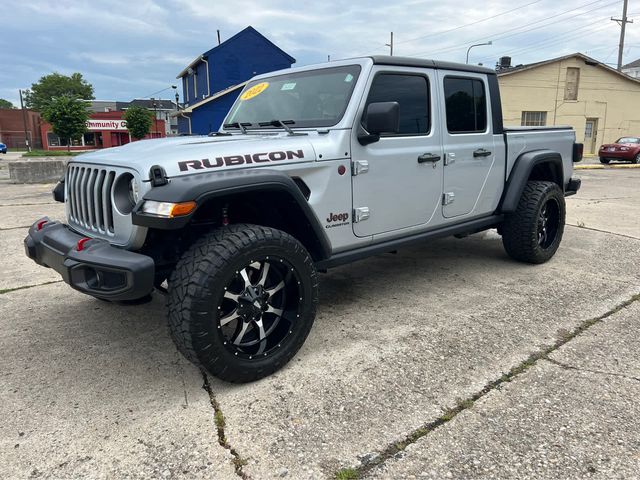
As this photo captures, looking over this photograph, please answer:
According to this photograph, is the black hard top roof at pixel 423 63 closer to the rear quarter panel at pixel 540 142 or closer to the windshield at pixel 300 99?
the windshield at pixel 300 99

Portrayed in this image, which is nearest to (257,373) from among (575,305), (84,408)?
(84,408)

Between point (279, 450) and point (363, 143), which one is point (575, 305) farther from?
point (279, 450)

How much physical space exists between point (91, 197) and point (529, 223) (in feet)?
12.5

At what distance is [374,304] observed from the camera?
13.1 ft

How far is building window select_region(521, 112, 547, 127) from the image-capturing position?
2675 centimetres

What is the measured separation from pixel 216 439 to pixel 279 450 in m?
0.31

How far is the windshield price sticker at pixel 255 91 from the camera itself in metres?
4.02

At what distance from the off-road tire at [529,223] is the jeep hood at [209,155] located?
2599 mm

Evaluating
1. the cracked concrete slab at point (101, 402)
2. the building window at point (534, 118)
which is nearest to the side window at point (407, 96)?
the cracked concrete slab at point (101, 402)

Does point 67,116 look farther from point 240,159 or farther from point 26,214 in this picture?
point 240,159

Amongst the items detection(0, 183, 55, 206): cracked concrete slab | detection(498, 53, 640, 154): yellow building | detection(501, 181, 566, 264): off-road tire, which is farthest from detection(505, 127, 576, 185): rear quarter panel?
detection(498, 53, 640, 154): yellow building

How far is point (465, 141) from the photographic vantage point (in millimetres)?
4117

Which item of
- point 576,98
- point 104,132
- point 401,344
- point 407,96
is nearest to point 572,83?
point 576,98

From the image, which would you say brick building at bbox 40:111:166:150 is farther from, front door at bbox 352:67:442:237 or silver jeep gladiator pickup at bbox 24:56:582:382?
front door at bbox 352:67:442:237
